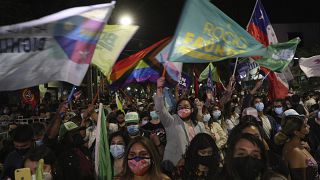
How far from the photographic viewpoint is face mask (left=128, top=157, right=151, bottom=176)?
392 cm

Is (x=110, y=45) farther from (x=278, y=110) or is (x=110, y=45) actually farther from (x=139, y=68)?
(x=278, y=110)

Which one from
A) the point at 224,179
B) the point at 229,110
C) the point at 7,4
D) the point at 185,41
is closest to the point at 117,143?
the point at 185,41

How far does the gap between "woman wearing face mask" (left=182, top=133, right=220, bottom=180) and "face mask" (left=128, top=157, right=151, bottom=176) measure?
0.41 meters

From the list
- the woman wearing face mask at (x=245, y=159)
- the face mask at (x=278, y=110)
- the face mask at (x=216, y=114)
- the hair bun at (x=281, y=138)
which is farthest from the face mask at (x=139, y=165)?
the face mask at (x=278, y=110)

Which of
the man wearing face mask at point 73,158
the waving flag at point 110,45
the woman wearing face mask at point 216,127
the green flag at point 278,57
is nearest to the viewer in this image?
the man wearing face mask at point 73,158

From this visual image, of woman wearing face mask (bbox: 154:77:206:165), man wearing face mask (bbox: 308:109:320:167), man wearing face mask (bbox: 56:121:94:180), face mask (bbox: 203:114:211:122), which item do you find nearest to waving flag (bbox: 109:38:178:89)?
face mask (bbox: 203:114:211:122)

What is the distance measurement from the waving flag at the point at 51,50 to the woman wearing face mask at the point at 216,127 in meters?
4.30

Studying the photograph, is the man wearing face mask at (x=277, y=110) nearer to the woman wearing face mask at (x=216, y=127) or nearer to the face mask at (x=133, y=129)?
the woman wearing face mask at (x=216, y=127)

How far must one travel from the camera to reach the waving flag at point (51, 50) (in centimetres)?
371

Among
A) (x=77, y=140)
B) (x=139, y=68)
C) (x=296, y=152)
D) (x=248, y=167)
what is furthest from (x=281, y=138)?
(x=139, y=68)

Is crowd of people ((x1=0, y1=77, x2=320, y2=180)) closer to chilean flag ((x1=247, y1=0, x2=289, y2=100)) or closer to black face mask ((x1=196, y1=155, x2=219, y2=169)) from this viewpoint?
black face mask ((x1=196, y1=155, x2=219, y2=169))

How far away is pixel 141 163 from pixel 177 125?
1.85 metres

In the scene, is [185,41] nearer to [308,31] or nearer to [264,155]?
[264,155]

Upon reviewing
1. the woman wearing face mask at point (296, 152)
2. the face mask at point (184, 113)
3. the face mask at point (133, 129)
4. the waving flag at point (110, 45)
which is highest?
the waving flag at point (110, 45)
